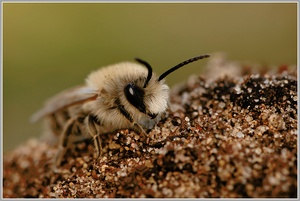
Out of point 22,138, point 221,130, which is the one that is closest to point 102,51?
point 22,138

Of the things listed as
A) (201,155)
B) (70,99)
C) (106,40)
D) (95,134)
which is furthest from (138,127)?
(106,40)

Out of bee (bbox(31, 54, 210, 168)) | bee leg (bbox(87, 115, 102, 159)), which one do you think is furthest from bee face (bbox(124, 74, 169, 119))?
bee leg (bbox(87, 115, 102, 159))

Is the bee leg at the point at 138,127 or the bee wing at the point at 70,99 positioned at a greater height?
the bee wing at the point at 70,99

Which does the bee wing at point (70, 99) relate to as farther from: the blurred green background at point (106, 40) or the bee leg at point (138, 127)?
the blurred green background at point (106, 40)

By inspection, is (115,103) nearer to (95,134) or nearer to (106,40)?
(95,134)

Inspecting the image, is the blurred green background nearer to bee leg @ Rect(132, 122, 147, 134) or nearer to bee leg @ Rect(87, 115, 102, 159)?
bee leg @ Rect(87, 115, 102, 159)

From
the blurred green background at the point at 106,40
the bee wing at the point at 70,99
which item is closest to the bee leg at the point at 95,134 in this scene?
the bee wing at the point at 70,99
